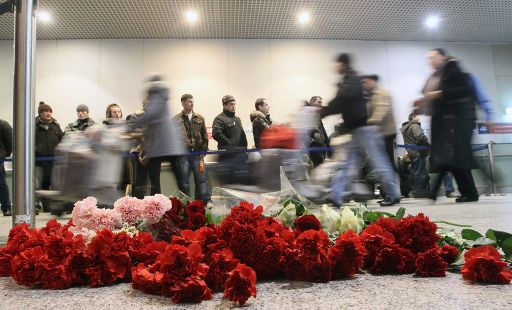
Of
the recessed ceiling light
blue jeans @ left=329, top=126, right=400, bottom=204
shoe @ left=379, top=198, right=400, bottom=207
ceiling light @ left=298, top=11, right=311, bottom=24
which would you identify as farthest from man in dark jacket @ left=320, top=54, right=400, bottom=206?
the recessed ceiling light

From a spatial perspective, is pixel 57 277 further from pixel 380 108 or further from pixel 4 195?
pixel 4 195

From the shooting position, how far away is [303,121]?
14.1 feet

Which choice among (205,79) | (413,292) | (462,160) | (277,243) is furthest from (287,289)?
(205,79)

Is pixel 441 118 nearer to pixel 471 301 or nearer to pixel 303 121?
pixel 303 121

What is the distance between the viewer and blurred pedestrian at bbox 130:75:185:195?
3.82 metres

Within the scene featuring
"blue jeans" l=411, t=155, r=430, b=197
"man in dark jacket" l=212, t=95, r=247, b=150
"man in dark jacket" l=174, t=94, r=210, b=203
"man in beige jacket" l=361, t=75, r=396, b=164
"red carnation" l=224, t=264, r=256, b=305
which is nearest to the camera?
"red carnation" l=224, t=264, r=256, b=305

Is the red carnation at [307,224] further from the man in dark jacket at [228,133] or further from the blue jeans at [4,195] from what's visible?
the blue jeans at [4,195]

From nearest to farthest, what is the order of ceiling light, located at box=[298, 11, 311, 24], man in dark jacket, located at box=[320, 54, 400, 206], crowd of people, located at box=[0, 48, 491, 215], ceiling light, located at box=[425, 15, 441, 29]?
crowd of people, located at box=[0, 48, 491, 215], man in dark jacket, located at box=[320, 54, 400, 206], ceiling light, located at box=[298, 11, 311, 24], ceiling light, located at box=[425, 15, 441, 29]

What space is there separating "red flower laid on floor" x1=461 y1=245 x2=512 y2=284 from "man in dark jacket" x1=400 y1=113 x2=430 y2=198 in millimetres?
5486

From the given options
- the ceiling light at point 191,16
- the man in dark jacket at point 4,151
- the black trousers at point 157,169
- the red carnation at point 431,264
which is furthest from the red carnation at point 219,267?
the ceiling light at point 191,16

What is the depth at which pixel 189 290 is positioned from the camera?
97 cm

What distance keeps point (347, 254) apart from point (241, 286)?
1.13ft

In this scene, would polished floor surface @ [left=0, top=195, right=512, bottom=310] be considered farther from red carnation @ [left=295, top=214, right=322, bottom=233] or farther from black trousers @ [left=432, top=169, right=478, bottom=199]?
black trousers @ [left=432, top=169, right=478, bottom=199]

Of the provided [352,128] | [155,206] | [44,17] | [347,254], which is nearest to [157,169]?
[352,128]
